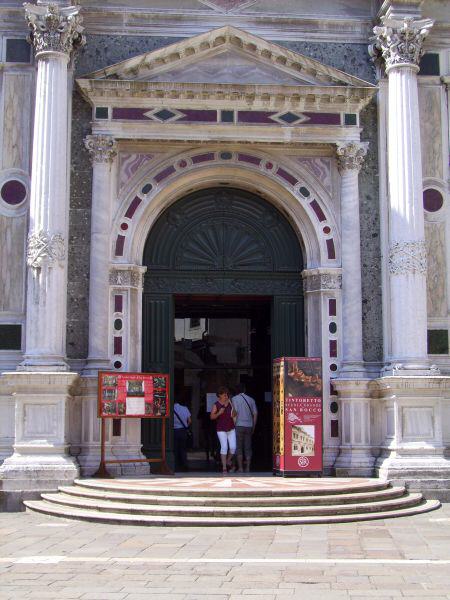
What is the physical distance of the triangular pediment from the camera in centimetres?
1856

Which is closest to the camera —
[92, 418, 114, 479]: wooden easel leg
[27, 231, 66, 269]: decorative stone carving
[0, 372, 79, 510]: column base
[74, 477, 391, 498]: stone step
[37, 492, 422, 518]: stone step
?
[37, 492, 422, 518]: stone step

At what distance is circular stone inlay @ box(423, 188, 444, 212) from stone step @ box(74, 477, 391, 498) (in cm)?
594

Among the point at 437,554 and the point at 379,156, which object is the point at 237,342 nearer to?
the point at 379,156

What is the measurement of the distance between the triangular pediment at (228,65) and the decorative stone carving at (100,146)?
1.21m

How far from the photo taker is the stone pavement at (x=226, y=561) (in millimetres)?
9047

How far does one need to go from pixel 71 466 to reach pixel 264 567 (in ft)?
22.6

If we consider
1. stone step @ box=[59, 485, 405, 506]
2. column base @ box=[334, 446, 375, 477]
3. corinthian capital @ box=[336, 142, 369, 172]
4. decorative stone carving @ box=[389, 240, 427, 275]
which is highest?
corinthian capital @ box=[336, 142, 369, 172]

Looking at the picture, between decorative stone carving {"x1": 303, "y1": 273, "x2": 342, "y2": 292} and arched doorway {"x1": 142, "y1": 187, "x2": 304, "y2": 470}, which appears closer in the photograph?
decorative stone carving {"x1": 303, "y1": 273, "x2": 342, "y2": 292}

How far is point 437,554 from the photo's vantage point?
436 inches

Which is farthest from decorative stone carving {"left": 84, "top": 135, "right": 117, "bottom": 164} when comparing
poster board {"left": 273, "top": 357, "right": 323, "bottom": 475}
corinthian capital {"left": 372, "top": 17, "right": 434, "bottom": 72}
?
corinthian capital {"left": 372, "top": 17, "right": 434, "bottom": 72}

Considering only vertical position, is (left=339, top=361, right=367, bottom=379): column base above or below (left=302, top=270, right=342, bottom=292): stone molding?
below

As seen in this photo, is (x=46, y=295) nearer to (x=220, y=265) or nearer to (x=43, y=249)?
(x=43, y=249)

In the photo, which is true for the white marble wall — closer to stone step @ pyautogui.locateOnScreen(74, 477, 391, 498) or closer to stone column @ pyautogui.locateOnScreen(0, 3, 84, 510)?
stone column @ pyautogui.locateOnScreen(0, 3, 84, 510)

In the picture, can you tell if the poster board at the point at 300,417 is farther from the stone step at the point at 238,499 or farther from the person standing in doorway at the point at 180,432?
the person standing in doorway at the point at 180,432
